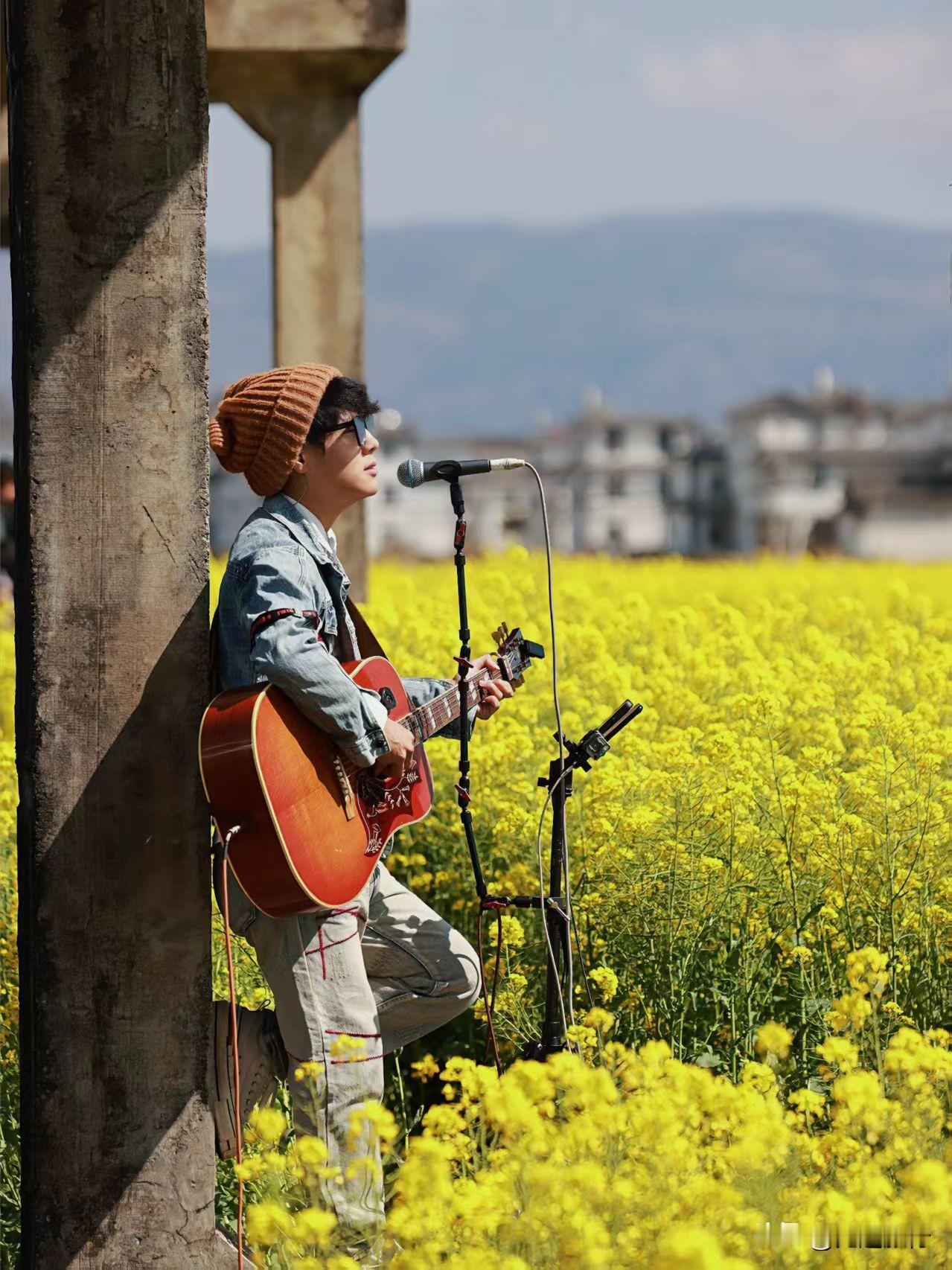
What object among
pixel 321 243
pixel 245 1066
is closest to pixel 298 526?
pixel 245 1066

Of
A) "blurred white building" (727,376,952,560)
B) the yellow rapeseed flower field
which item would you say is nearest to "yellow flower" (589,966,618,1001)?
the yellow rapeseed flower field

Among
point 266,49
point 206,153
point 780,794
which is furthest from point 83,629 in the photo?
point 266,49

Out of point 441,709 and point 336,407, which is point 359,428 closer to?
point 336,407

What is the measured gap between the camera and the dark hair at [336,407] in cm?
358

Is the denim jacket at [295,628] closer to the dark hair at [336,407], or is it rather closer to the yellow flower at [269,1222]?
the dark hair at [336,407]

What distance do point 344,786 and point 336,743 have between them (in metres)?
0.09

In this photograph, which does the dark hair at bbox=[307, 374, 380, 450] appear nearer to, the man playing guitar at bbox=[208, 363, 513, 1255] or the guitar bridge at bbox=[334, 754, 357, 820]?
the man playing guitar at bbox=[208, 363, 513, 1255]

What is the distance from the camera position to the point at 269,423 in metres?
3.54

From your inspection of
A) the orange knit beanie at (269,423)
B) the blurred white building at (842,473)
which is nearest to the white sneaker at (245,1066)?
the orange knit beanie at (269,423)

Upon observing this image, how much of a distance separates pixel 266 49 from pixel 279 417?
4.79 metres

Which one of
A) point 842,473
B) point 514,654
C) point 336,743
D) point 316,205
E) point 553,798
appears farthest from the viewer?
point 842,473

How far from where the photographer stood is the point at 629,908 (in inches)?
175

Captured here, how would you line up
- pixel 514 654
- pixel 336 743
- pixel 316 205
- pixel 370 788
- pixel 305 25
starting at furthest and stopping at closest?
pixel 316 205, pixel 305 25, pixel 514 654, pixel 370 788, pixel 336 743

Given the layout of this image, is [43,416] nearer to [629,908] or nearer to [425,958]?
[425,958]
